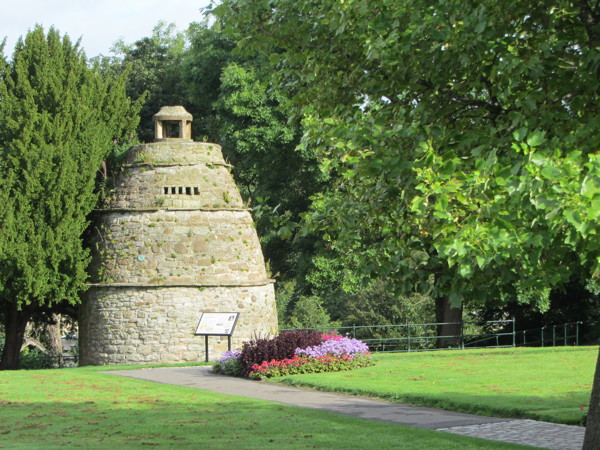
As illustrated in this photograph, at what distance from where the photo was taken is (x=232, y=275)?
28.5 m

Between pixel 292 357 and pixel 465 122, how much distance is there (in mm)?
12655

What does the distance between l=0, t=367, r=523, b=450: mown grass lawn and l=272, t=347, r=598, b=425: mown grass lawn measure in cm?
236

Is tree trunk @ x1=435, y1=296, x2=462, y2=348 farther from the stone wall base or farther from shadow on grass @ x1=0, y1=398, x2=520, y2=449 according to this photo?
shadow on grass @ x1=0, y1=398, x2=520, y2=449

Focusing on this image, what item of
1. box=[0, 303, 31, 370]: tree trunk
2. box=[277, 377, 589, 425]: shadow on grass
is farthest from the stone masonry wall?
box=[277, 377, 589, 425]: shadow on grass

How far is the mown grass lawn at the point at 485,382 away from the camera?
14.2 metres

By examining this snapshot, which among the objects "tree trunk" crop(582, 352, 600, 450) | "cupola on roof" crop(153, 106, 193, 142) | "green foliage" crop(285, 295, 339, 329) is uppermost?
"cupola on roof" crop(153, 106, 193, 142)

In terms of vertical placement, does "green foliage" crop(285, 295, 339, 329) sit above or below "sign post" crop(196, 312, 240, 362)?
below

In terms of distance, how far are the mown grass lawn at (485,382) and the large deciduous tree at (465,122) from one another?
16.5 ft

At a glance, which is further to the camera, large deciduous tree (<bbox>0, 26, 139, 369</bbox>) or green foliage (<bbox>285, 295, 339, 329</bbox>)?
green foliage (<bbox>285, 295, 339, 329</bbox>)

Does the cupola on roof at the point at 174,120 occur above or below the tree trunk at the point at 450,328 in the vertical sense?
above

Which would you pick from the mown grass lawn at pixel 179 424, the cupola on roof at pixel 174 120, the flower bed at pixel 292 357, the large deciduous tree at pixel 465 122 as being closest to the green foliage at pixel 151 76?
the cupola on roof at pixel 174 120

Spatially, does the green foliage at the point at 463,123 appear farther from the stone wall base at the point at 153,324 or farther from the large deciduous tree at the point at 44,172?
the large deciduous tree at the point at 44,172

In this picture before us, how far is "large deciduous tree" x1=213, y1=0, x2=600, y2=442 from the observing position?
23.1 feet

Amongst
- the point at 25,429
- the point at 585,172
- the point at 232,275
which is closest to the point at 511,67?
the point at 585,172
